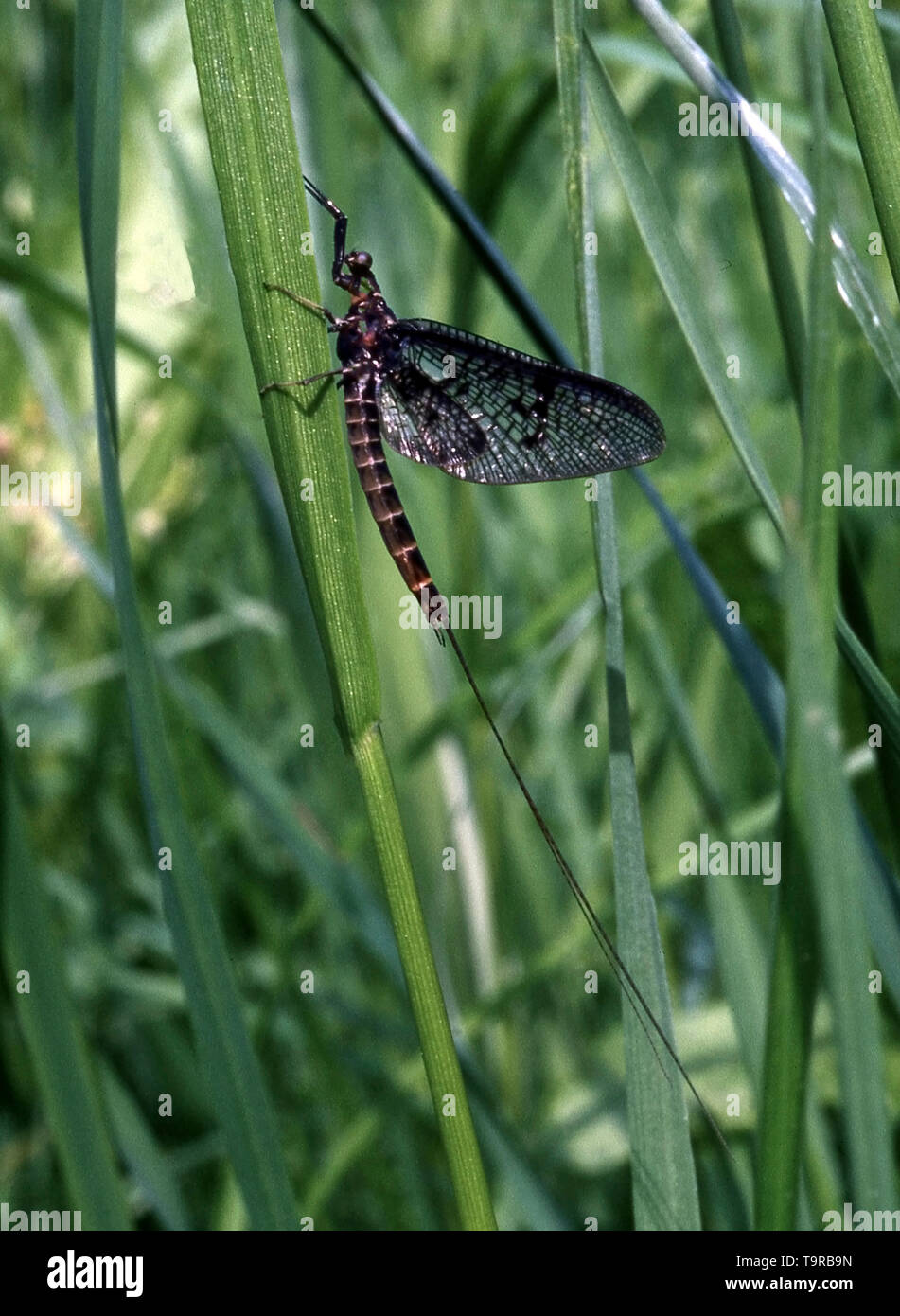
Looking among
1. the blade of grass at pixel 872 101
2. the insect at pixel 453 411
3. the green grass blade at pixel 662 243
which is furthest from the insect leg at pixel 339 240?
the blade of grass at pixel 872 101

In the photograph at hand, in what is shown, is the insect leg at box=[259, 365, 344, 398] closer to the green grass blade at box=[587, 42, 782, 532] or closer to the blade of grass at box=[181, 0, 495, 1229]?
the blade of grass at box=[181, 0, 495, 1229]

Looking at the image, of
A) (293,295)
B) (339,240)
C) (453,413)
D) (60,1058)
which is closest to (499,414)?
(453,413)

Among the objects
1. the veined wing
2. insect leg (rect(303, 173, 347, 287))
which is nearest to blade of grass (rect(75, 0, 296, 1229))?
the veined wing

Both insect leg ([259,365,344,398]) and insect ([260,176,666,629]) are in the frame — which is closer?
insect leg ([259,365,344,398])

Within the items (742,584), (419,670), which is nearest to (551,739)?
(419,670)

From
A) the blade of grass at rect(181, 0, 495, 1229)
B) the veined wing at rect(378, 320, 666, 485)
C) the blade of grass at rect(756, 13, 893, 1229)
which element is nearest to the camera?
the blade of grass at rect(756, 13, 893, 1229)

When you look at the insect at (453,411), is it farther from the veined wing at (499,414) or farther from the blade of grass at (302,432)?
the blade of grass at (302,432)
